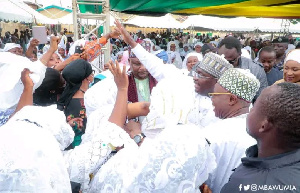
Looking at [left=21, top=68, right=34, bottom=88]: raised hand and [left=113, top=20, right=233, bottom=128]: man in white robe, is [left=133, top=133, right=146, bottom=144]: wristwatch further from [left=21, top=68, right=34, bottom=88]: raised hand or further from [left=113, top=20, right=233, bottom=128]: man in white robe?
[left=21, top=68, right=34, bottom=88]: raised hand

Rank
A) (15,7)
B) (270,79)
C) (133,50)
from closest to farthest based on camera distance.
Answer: (133,50) → (270,79) → (15,7)

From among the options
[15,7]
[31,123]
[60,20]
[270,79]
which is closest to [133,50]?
[31,123]

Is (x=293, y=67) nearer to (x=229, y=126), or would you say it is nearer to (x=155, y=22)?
(x=229, y=126)

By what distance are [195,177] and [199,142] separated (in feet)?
0.48

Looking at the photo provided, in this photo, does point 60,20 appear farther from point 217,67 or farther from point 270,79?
point 217,67

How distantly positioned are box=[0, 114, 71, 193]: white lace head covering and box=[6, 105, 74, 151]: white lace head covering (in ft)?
0.18

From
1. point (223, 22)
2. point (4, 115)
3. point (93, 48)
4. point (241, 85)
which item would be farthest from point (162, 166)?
point (223, 22)

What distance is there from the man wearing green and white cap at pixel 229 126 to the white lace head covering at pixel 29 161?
862 millimetres

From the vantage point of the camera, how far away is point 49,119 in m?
1.25

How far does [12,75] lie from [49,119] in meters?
0.67

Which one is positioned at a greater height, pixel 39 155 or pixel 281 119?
pixel 281 119

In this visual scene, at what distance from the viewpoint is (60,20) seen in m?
12.8

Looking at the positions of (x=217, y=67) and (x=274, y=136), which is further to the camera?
(x=217, y=67)

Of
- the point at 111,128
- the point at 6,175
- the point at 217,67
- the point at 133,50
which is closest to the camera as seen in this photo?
the point at 6,175
